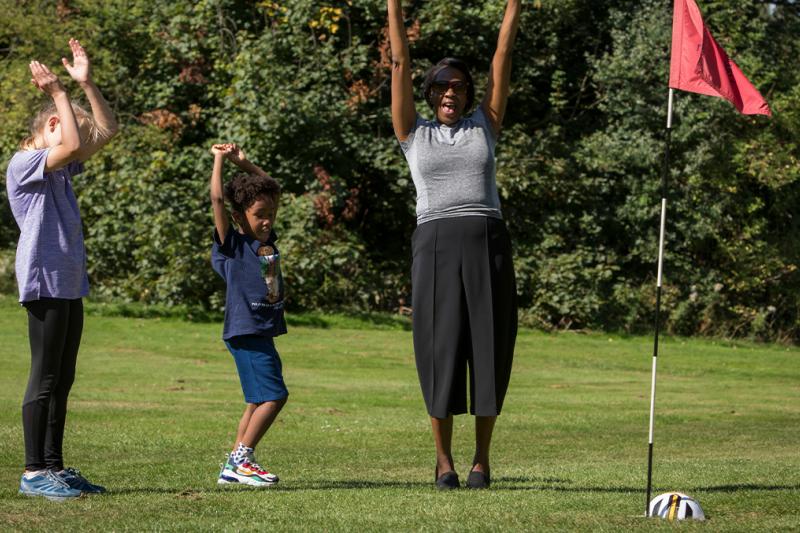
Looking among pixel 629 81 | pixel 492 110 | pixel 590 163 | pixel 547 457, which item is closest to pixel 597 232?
pixel 590 163

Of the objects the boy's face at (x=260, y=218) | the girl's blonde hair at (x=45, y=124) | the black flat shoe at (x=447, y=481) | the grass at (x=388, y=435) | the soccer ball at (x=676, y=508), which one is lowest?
the grass at (x=388, y=435)

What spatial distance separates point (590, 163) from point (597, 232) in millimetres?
1455

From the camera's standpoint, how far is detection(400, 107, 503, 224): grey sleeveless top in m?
6.73

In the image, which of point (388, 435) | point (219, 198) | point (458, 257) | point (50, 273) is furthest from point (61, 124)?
point (388, 435)

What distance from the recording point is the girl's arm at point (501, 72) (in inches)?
268

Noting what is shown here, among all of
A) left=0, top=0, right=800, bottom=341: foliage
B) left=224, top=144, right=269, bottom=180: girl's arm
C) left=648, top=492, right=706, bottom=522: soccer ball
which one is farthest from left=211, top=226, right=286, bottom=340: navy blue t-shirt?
left=0, top=0, right=800, bottom=341: foliage

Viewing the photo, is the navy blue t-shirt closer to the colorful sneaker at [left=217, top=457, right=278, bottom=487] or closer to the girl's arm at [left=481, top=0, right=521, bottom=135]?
the colorful sneaker at [left=217, top=457, right=278, bottom=487]

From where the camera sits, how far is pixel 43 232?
20.7 feet

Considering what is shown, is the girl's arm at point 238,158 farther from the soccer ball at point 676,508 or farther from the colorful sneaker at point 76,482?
the soccer ball at point 676,508

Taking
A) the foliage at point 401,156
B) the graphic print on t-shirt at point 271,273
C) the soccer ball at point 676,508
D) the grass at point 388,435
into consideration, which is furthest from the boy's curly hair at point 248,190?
the foliage at point 401,156

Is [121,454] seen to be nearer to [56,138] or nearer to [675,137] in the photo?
[56,138]

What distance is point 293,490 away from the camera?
6734mm

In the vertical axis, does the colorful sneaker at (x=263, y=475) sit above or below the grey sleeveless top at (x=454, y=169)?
below

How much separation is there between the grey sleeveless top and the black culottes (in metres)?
0.07
